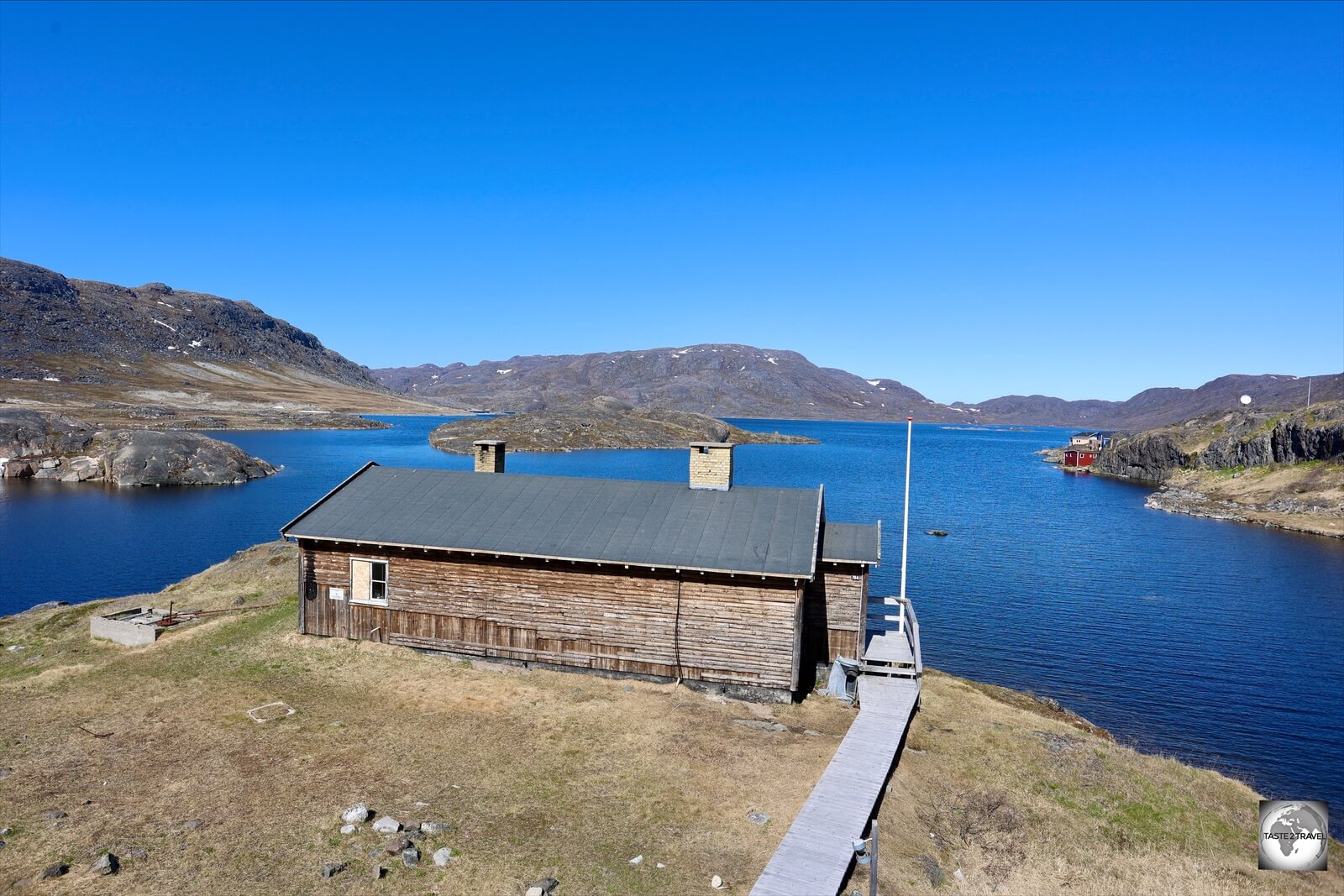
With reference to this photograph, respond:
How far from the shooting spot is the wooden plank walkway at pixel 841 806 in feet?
46.8

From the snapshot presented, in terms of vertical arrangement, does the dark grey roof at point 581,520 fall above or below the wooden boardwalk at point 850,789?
above

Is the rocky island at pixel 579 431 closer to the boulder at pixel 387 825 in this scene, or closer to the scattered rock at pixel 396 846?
the boulder at pixel 387 825

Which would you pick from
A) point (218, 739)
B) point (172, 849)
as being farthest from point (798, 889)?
point (218, 739)

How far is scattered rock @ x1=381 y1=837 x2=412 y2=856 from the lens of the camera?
14858mm

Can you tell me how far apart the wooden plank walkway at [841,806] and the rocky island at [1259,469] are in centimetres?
6773

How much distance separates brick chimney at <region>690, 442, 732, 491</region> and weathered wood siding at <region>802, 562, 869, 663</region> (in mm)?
4521

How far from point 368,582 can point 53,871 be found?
13.2 metres

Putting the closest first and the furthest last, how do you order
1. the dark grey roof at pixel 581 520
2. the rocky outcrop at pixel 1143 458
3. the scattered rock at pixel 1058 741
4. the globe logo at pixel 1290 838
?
1. the globe logo at pixel 1290 838
2. the scattered rock at pixel 1058 741
3. the dark grey roof at pixel 581 520
4. the rocky outcrop at pixel 1143 458

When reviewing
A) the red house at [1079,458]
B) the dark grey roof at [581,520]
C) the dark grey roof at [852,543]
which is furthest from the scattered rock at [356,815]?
the red house at [1079,458]

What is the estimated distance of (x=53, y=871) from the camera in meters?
13.7

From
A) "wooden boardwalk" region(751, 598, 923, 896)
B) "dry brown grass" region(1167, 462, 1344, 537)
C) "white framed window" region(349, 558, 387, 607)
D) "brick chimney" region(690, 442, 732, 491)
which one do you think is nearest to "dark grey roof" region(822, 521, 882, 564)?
"wooden boardwalk" region(751, 598, 923, 896)

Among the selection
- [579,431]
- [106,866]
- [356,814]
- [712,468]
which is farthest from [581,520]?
[579,431]

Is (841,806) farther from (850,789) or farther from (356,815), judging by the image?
(356,815)

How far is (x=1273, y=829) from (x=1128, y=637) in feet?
71.7
